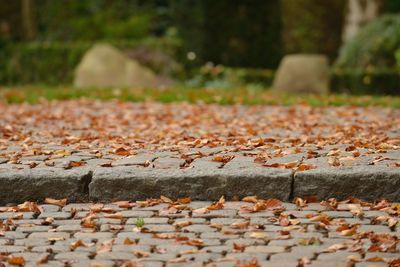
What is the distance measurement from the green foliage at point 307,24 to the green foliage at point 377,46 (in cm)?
559

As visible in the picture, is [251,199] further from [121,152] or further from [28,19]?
[28,19]

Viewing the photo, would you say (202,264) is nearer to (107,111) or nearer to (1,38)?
(107,111)

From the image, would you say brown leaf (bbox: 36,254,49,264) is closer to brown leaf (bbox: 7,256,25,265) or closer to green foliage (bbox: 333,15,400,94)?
brown leaf (bbox: 7,256,25,265)

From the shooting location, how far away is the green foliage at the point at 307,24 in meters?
24.4

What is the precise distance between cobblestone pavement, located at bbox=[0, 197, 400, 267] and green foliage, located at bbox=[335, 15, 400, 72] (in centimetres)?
1262

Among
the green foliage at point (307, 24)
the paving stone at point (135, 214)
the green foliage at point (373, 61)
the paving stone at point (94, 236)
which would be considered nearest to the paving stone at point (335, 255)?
the paving stone at point (94, 236)

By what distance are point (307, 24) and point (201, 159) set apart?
1812 cm

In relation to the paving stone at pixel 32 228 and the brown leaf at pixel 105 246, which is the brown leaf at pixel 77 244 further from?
the paving stone at pixel 32 228

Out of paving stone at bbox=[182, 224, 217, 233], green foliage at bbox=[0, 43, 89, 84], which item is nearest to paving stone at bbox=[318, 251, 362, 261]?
paving stone at bbox=[182, 224, 217, 233]

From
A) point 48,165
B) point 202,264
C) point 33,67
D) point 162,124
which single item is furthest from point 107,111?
point 33,67

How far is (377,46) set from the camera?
18.5m

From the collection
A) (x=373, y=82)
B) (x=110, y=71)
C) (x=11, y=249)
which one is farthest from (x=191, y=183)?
(x=110, y=71)

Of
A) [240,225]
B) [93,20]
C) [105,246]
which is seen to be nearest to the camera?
[105,246]

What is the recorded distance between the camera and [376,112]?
39.2 feet
